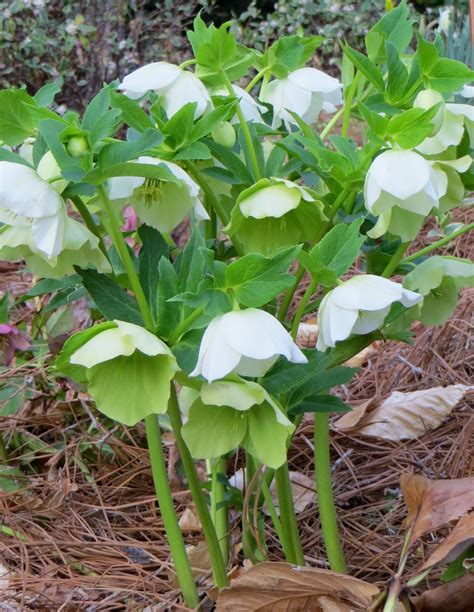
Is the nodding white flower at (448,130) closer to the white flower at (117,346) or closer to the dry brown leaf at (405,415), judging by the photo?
the white flower at (117,346)

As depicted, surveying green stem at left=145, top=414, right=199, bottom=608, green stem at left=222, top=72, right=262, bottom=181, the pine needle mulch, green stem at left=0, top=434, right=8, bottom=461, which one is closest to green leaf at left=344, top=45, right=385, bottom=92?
green stem at left=222, top=72, right=262, bottom=181

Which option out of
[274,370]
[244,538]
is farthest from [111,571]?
[274,370]

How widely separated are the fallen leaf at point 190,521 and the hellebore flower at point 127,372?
415 millimetres

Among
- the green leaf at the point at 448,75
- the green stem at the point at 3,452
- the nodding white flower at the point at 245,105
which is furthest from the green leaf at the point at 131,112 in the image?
the green stem at the point at 3,452

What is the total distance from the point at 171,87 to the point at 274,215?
166 mm

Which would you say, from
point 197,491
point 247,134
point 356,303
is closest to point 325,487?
point 197,491

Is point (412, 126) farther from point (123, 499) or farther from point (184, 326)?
point (123, 499)

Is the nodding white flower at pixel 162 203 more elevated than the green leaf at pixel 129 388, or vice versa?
the nodding white flower at pixel 162 203

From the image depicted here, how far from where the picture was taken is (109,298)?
727mm

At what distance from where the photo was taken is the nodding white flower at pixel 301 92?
83cm

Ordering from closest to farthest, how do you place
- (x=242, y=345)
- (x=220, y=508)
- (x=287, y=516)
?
(x=242, y=345)
(x=287, y=516)
(x=220, y=508)

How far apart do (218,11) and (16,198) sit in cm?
544

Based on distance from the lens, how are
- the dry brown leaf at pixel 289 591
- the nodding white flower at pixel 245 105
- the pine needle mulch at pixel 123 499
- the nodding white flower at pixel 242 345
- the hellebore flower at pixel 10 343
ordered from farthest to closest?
the hellebore flower at pixel 10 343
the pine needle mulch at pixel 123 499
the nodding white flower at pixel 245 105
the dry brown leaf at pixel 289 591
the nodding white flower at pixel 242 345

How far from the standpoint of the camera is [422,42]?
698mm
